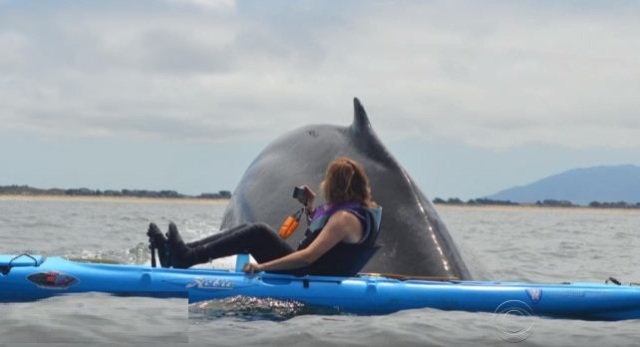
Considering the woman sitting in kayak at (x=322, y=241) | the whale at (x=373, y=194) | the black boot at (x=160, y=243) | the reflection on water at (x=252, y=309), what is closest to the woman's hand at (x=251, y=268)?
the woman sitting in kayak at (x=322, y=241)

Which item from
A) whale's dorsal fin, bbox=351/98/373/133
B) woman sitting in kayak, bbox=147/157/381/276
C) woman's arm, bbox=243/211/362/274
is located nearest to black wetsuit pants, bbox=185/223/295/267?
woman sitting in kayak, bbox=147/157/381/276

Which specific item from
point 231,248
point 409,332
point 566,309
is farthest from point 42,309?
point 566,309

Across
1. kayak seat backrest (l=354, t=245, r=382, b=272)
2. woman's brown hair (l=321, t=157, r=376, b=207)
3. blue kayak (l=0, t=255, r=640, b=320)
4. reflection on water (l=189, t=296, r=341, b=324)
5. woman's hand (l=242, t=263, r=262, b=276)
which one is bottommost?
reflection on water (l=189, t=296, r=341, b=324)

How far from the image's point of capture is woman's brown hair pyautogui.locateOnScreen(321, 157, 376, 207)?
7855 millimetres

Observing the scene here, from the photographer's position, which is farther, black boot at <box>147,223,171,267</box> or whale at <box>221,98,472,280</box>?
whale at <box>221,98,472,280</box>

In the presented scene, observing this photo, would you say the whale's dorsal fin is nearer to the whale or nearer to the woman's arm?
the whale

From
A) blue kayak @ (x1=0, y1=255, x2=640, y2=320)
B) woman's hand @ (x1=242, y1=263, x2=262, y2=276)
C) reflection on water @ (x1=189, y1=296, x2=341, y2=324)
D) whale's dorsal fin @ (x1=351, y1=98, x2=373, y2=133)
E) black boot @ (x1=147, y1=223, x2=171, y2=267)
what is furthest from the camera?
whale's dorsal fin @ (x1=351, y1=98, x2=373, y2=133)

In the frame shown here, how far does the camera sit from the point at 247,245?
26.7ft

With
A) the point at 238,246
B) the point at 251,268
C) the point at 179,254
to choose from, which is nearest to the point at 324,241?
the point at 251,268

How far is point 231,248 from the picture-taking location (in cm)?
812

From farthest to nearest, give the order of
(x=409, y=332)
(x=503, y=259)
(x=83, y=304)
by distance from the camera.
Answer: (x=503, y=259) → (x=83, y=304) → (x=409, y=332)

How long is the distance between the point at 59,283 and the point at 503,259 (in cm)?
1023

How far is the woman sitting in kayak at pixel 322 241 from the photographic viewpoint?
7820 millimetres

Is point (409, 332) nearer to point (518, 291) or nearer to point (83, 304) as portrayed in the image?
point (518, 291)
